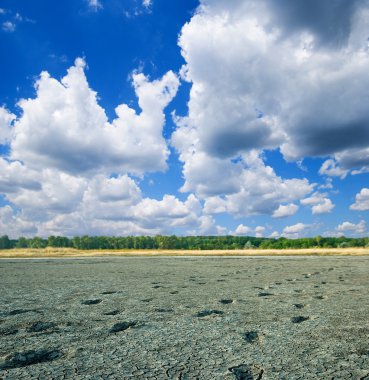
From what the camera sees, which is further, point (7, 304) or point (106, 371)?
point (7, 304)

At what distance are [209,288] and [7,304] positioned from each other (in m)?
5.64

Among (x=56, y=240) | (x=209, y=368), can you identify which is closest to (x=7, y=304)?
(x=209, y=368)

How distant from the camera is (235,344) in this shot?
4762 mm

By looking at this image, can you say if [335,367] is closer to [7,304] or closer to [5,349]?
[5,349]

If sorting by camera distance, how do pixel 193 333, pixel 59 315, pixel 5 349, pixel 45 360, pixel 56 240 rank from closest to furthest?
1. pixel 45 360
2. pixel 5 349
3. pixel 193 333
4. pixel 59 315
5. pixel 56 240

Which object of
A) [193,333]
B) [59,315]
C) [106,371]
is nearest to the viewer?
[106,371]

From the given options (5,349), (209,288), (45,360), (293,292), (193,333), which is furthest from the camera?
(209,288)

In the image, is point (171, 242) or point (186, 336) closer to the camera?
point (186, 336)

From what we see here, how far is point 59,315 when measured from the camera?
688 centimetres

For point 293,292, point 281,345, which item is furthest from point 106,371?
point 293,292

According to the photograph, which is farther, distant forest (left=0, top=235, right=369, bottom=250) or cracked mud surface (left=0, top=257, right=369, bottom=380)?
distant forest (left=0, top=235, right=369, bottom=250)

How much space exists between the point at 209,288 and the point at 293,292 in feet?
8.33

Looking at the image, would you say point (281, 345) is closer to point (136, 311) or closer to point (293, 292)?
point (136, 311)

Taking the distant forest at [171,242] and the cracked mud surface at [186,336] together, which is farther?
the distant forest at [171,242]
